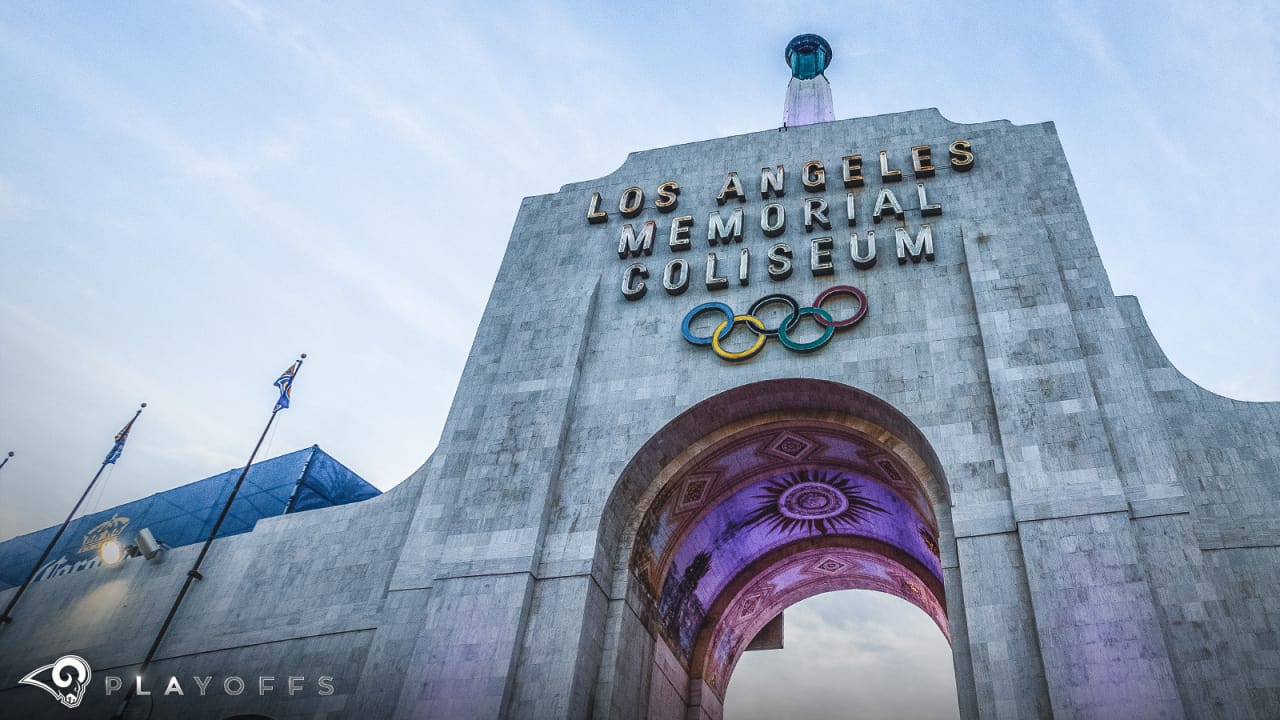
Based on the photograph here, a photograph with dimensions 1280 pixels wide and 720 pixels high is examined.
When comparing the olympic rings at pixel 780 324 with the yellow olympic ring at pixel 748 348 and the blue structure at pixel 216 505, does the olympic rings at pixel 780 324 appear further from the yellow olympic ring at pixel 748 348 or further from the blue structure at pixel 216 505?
the blue structure at pixel 216 505

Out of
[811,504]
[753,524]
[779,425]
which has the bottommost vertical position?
[753,524]

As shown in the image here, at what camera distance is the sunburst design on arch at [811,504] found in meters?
24.8

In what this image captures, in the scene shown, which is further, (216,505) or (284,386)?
Result: (216,505)

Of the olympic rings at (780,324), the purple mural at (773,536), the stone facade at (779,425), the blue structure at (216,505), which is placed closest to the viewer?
the stone facade at (779,425)

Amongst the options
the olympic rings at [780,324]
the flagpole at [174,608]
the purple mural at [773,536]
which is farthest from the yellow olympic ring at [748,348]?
the flagpole at [174,608]

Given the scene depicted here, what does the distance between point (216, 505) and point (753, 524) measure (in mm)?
24800

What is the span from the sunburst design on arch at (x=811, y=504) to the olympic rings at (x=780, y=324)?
473cm

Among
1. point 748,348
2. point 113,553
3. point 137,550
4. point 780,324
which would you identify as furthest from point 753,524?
point 113,553

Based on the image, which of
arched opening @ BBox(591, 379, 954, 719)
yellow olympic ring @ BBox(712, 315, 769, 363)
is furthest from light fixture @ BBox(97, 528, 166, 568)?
yellow olympic ring @ BBox(712, 315, 769, 363)

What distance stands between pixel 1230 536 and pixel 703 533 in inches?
530

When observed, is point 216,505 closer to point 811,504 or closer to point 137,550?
point 137,550

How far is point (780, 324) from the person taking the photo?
22.5 metres

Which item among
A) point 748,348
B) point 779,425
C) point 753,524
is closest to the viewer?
point 748,348

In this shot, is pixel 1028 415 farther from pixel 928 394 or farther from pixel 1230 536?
pixel 1230 536
